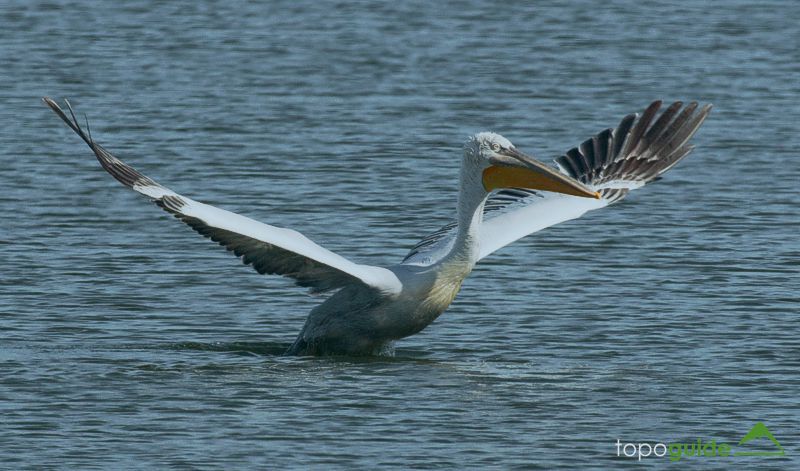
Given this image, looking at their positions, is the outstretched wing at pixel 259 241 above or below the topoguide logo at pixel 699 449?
above

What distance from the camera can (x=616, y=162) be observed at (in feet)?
38.6

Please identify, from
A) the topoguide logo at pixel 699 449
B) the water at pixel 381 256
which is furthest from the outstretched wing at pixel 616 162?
the topoguide logo at pixel 699 449

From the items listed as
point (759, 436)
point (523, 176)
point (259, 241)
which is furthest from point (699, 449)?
point (259, 241)

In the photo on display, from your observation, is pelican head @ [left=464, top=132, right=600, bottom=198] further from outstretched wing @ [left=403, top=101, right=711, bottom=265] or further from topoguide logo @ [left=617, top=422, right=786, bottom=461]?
topoguide logo @ [left=617, top=422, right=786, bottom=461]

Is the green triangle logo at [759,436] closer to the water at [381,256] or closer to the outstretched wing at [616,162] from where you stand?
the water at [381,256]

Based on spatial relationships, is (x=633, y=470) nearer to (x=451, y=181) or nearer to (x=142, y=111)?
(x=451, y=181)

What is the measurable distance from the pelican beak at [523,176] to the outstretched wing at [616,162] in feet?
3.26

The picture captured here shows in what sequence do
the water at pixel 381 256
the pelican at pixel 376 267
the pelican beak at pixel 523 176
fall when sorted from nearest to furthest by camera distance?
the water at pixel 381 256, the pelican at pixel 376 267, the pelican beak at pixel 523 176

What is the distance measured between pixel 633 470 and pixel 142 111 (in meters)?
10.7

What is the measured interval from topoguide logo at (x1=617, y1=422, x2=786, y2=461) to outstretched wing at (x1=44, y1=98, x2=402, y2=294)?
1803 mm

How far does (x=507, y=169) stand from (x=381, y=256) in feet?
8.49

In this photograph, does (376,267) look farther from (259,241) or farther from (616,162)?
(616,162)

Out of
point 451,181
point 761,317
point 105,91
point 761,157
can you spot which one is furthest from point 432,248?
point 105,91

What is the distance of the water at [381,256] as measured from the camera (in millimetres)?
8742
